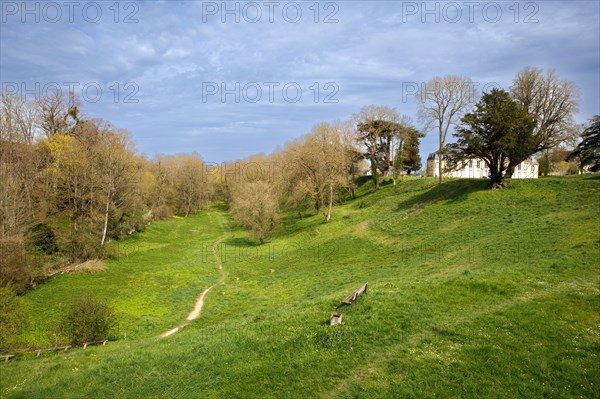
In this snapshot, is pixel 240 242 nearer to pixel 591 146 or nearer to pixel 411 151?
pixel 411 151

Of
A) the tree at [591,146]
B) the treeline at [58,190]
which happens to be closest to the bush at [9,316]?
the treeline at [58,190]

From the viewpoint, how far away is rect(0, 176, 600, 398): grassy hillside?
11625 millimetres

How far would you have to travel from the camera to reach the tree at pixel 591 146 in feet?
141

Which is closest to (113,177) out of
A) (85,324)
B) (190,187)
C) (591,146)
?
(85,324)

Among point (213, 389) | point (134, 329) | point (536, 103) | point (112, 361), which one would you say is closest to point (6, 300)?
point (134, 329)

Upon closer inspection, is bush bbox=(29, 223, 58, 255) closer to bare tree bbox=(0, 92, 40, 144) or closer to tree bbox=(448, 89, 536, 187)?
bare tree bbox=(0, 92, 40, 144)

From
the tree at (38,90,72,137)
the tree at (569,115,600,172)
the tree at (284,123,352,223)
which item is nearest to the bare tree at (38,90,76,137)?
the tree at (38,90,72,137)

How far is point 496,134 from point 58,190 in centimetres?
5464

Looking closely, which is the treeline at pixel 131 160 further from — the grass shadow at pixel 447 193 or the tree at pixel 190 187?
the tree at pixel 190 187

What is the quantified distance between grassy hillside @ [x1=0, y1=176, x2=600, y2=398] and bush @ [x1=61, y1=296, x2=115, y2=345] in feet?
4.31

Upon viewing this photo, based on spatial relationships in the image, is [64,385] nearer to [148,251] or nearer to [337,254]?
[337,254]

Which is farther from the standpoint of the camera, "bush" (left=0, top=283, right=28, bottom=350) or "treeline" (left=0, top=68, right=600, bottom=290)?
"treeline" (left=0, top=68, right=600, bottom=290)

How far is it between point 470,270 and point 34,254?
38.4m

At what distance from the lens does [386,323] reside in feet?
49.6
